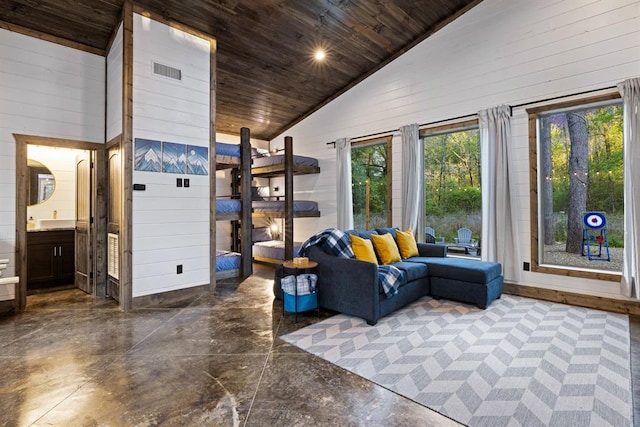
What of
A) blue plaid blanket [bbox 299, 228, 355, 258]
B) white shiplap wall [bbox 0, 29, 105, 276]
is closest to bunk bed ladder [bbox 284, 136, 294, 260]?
blue plaid blanket [bbox 299, 228, 355, 258]

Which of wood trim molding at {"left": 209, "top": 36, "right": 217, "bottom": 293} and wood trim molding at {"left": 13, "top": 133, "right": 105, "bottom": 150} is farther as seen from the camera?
wood trim molding at {"left": 209, "top": 36, "right": 217, "bottom": 293}

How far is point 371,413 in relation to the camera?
196cm

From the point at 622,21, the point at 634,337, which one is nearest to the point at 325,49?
the point at 622,21

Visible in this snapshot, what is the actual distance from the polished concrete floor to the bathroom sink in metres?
1.80

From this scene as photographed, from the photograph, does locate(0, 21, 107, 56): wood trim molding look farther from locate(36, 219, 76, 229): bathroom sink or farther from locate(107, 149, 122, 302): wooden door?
locate(36, 219, 76, 229): bathroom sink

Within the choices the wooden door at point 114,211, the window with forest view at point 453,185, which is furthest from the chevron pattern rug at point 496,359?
the wooden door at point 114,211

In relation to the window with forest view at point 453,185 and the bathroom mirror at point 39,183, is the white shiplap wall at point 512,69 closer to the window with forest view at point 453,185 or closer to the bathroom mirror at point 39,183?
the window with forest view at point 453,185

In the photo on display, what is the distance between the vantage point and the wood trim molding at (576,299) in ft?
12.4

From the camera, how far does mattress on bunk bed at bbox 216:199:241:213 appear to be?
18.2 ft

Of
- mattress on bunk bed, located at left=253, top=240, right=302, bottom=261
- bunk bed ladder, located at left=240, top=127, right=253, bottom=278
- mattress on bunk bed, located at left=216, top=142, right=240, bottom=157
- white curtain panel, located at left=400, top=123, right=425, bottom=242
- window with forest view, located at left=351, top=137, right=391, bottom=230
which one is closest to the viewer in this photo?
white curtain panel, located at left=400, top=123, right=425, bottom=242

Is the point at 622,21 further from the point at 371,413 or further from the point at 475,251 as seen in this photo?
the point at 371,413

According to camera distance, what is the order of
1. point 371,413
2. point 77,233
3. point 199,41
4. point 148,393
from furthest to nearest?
point 77,233, point 199,41, point 148,393, point 371,413

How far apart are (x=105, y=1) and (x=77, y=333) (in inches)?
144

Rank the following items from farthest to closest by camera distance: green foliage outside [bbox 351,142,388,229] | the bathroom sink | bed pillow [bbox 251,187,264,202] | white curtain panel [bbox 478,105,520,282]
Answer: bed pillow [bbox 251,187,264,202] → green foliage outside [bbox 351,142,388,229] → the bathroom sink → white curtain panel [bbox 478,105,520,282]
